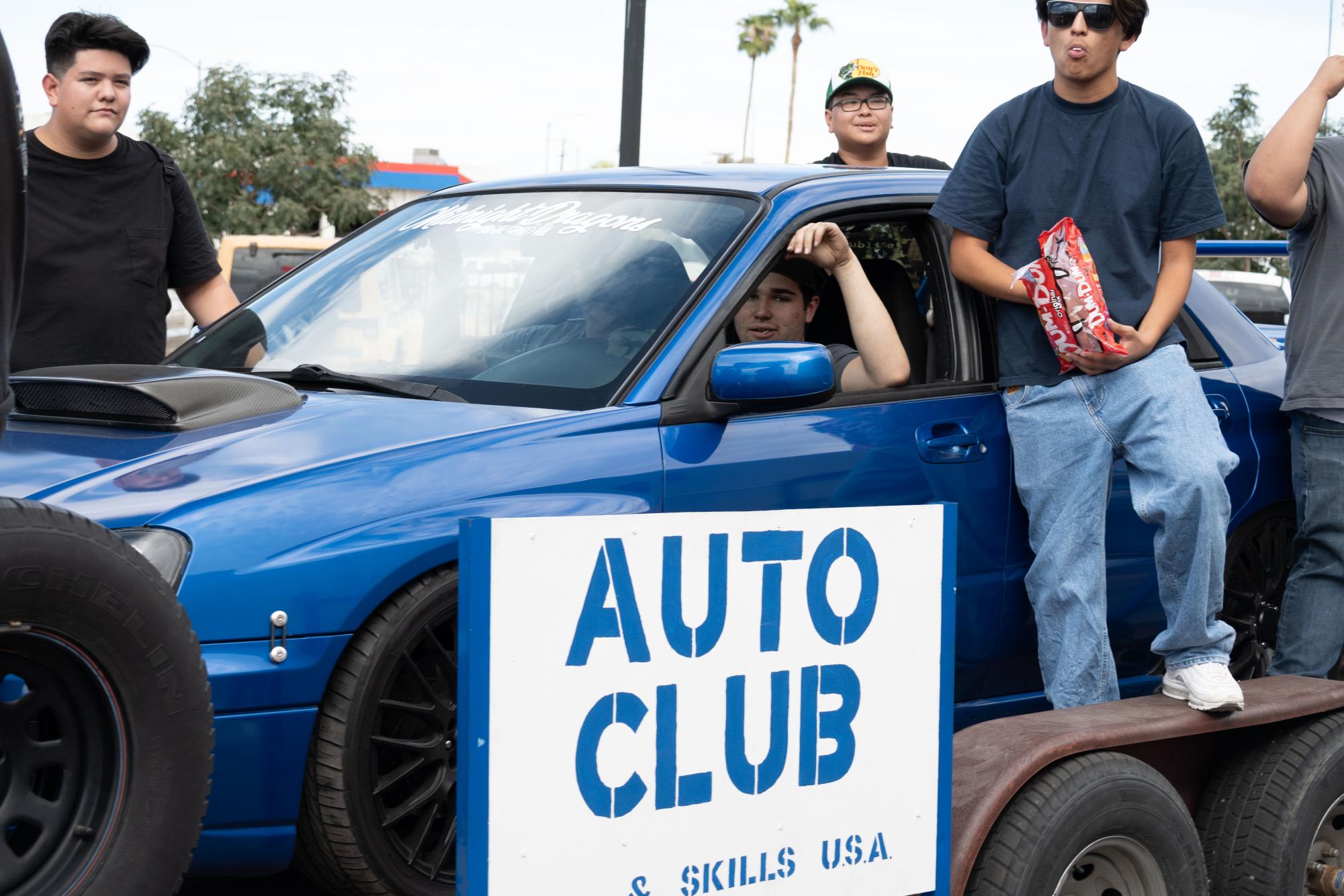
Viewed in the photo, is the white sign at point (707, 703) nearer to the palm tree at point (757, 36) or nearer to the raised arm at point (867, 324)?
the raised arm at point (867, 324)

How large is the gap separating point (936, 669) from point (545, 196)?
2003mm

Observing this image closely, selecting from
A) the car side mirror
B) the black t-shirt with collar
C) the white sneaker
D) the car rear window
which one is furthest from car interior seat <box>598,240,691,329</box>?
the car rear window

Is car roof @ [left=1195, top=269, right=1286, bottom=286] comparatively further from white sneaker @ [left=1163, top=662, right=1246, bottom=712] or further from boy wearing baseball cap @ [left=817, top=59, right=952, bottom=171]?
white sneaker @ [left=1163, top=662, right=1246, bottom=712]

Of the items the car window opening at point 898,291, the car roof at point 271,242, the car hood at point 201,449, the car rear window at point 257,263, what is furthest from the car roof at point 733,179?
the car rear window at point 257,263

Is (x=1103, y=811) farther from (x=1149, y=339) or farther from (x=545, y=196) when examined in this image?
(x=545, y=196)

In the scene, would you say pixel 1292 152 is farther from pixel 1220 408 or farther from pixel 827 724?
pixel 827 724

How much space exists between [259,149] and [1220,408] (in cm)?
2932

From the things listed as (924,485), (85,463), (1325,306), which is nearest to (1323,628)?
(1325,306)

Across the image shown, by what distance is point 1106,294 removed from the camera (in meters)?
3.88

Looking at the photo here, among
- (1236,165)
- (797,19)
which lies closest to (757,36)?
(797,19)

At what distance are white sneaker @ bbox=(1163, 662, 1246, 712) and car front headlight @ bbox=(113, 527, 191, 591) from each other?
2.20 meters

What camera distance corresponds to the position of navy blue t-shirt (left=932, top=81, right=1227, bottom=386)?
3.86 meters

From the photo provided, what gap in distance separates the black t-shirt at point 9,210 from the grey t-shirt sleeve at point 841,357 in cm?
213

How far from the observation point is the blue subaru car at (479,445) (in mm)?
2887
